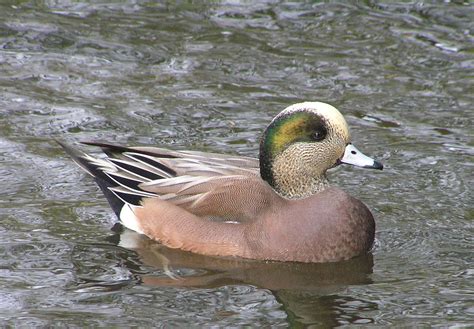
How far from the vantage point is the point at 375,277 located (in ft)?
23.4

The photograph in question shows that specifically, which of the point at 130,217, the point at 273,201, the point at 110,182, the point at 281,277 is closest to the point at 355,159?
the point at 273,201

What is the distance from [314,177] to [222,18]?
4471mm

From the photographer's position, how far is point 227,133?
30.5ft

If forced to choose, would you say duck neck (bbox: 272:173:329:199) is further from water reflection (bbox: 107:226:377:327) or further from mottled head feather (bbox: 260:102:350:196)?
water reflection (bbox: 107:226:377:327)

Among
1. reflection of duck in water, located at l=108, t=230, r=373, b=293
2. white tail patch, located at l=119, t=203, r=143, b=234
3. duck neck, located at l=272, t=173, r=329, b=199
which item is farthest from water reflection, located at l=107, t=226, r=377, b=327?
duck neck, located at l=272, t=173, r=329, b=199

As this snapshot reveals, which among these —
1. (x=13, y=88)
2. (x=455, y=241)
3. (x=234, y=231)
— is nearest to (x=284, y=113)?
(x=234, y=231)

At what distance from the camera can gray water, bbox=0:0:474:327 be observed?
6691 millimetres

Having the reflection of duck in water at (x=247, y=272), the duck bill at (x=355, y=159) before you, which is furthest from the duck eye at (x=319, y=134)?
the reflection of duck in water at (x=247, y=272)

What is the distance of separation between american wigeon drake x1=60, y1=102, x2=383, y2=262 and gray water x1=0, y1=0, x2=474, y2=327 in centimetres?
12

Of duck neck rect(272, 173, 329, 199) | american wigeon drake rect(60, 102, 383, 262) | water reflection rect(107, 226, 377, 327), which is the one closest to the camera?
water reflection rect(107, 226, 377, 327)

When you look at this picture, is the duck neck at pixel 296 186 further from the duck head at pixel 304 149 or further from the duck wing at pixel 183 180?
the duck wing at pixel 183 180

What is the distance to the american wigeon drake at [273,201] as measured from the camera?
7.35 metres

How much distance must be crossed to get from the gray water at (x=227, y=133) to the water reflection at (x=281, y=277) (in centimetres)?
2

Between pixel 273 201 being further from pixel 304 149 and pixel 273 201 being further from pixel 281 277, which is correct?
pixel 281 277
